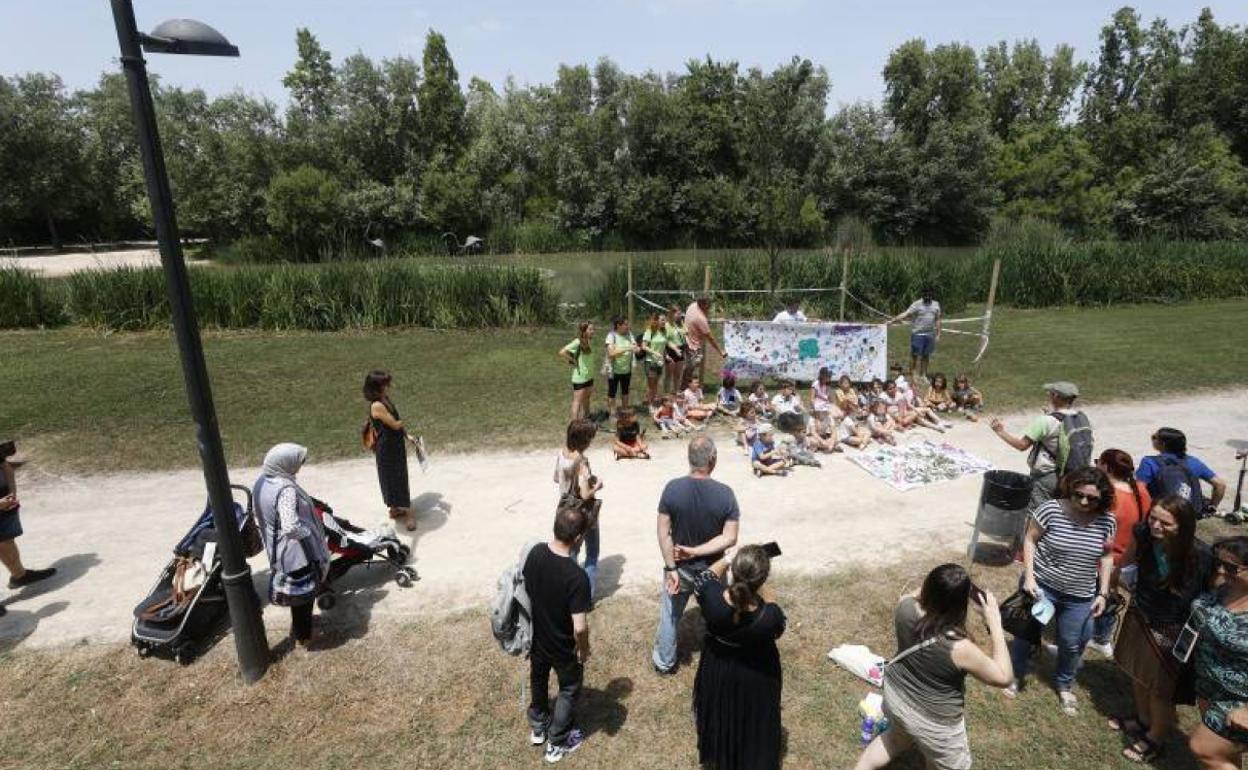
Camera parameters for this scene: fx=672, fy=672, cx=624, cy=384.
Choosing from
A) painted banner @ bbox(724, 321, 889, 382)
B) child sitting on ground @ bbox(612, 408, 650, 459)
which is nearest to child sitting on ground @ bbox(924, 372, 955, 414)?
painted banner @ bbox(724, 321, 889, 382)

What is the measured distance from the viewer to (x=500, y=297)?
1902cm

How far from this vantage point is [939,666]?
11.0 ft

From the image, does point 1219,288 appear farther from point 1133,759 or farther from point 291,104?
point 291,104

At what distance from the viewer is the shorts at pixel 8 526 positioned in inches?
237

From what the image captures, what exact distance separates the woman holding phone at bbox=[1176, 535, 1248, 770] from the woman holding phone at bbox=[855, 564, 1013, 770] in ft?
3.99

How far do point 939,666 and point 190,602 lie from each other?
5412 mm

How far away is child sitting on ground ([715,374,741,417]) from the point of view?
1134 cm

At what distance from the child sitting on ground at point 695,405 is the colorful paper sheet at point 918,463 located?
237 centimetres

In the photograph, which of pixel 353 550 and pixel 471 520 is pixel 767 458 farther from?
pixel 353 550

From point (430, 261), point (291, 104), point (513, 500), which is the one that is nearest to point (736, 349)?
point (513, 500)

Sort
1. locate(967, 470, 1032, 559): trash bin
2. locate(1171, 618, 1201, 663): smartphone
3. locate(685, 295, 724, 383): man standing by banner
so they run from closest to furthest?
locate(1171, 618, 1201, 663): smartphone → locate(967, 470, 1032, 559): trash bin → locate(685, 295, 724, 383): man standing by banner

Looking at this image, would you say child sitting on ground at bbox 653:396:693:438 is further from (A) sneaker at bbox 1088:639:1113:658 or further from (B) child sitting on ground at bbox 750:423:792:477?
(A) sneaker at bbox 1088:639:1113:658

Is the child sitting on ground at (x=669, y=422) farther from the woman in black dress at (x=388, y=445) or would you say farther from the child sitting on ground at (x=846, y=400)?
the woman in black dress at (x=388, y=445)

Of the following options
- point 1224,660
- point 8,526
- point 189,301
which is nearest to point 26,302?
point 8,526
